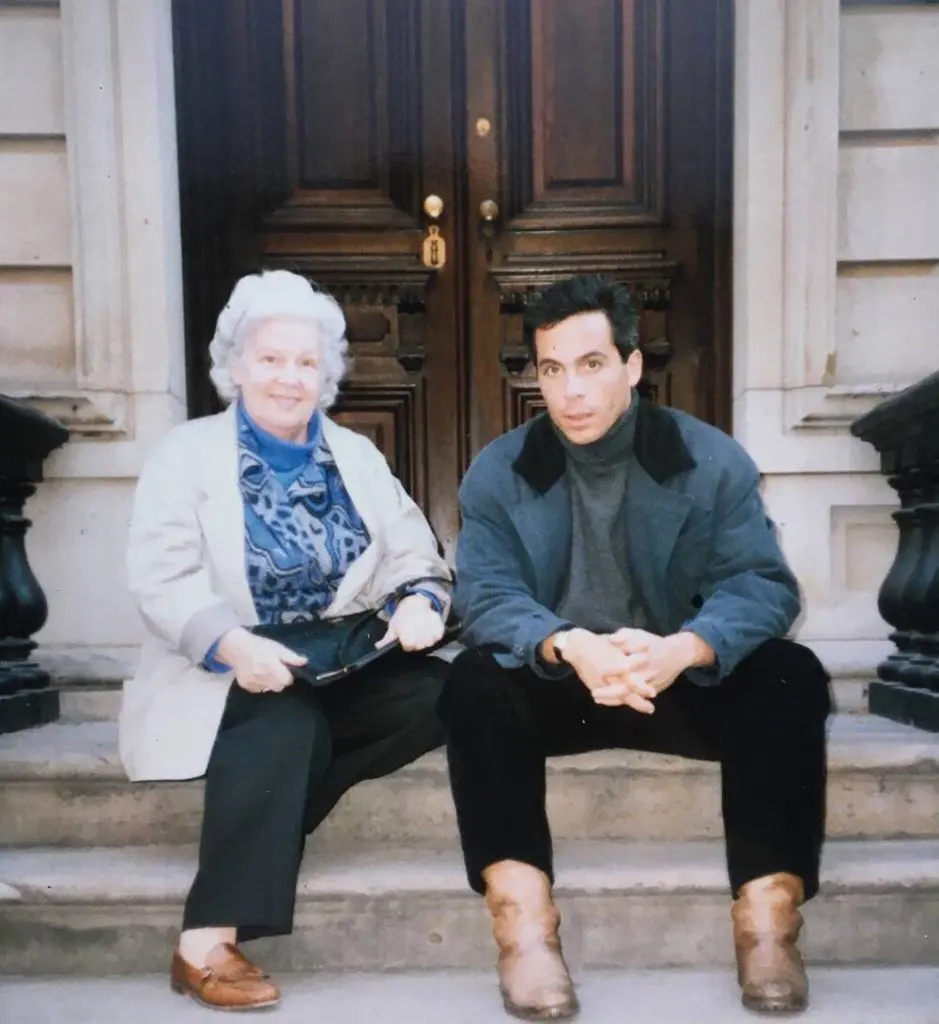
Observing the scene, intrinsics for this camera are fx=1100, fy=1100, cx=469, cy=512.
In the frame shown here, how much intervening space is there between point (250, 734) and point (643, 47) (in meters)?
2.48

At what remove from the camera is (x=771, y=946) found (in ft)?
6.24

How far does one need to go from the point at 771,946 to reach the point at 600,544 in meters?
0.83

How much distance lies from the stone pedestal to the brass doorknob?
50.7 inches

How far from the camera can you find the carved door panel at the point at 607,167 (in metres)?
3.39

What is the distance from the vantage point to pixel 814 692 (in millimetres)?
2020

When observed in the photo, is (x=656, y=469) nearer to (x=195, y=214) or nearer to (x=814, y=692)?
(x=814, y=692)

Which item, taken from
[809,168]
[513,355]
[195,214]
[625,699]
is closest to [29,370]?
[195,214]

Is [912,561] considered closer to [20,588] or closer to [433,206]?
[433,206]

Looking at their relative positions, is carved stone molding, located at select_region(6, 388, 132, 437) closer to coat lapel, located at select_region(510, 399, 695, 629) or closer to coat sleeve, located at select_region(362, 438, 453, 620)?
coat sleeve, located at select_region(362, 438, 453, 620)

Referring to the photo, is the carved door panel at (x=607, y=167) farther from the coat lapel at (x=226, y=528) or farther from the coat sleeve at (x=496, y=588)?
the coat lapel at (x=226, y=528)

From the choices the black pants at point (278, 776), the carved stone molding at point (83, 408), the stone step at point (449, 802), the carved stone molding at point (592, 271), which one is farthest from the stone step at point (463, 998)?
the carved stone molding at point (592, 271)

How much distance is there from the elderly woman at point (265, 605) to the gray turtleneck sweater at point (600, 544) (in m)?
→ 0.30

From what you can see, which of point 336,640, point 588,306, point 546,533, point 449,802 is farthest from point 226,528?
point 588,306

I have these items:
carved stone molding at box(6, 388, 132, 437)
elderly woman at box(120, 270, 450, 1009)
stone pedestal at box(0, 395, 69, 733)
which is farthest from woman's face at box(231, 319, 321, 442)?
carved stone molding at box(6, 388, 132, 437)
